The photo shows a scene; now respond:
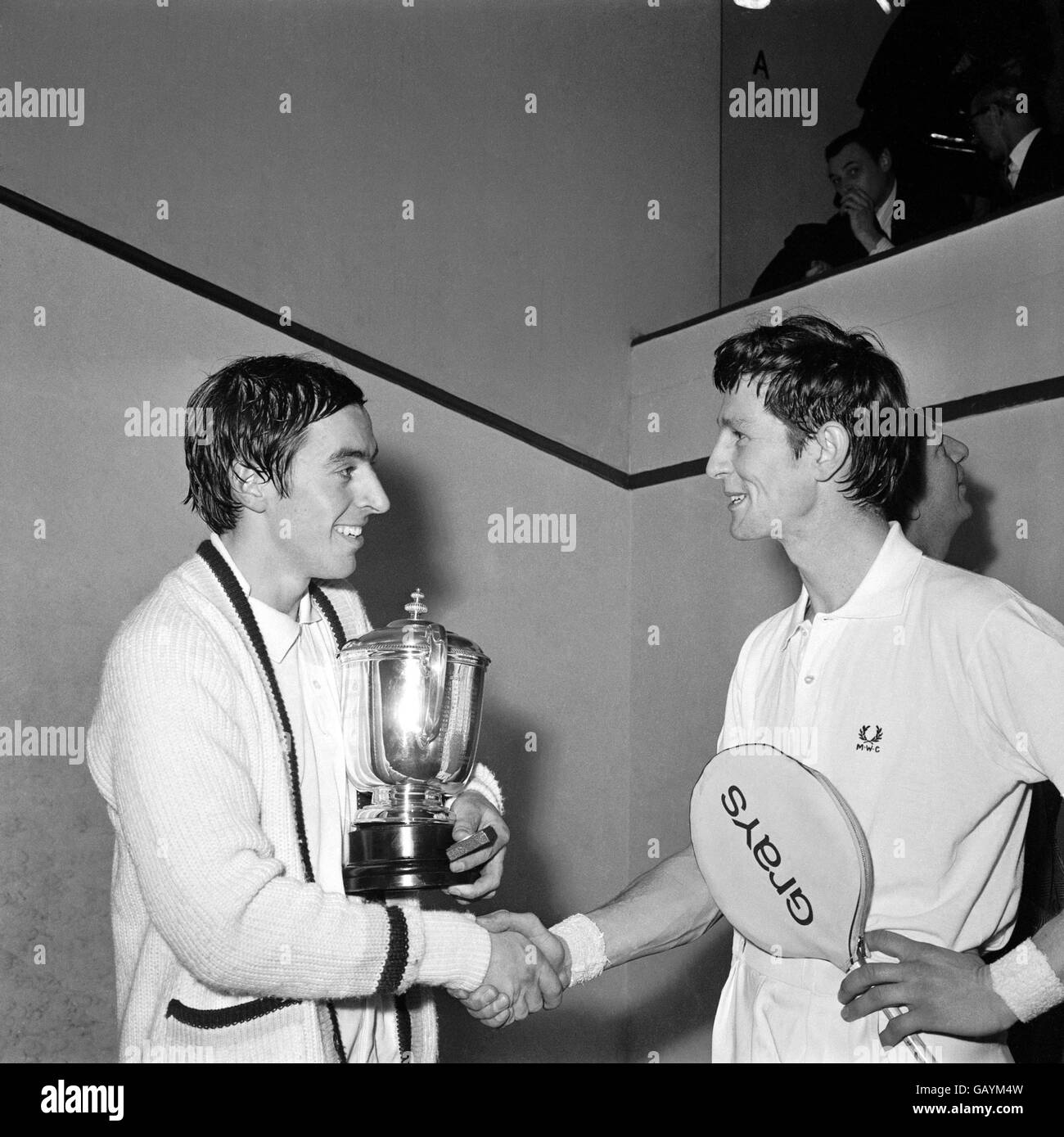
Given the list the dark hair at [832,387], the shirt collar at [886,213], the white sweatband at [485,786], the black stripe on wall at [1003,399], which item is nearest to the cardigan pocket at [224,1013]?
the white sweatband at [485,786]

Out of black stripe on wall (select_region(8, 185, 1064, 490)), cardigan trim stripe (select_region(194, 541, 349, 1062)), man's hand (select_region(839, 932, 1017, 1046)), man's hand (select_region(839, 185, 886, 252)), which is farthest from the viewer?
man's hand (select_region(839, 185, 886, 252))

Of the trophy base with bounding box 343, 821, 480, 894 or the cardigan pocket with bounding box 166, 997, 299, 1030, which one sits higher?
the trophy base with bounding box 343, 821, 480, 894

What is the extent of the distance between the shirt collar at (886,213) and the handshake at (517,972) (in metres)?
2.94

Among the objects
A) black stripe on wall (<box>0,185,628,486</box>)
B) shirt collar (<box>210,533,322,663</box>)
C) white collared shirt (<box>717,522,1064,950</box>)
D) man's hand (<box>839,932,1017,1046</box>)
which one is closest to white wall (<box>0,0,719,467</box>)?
black stripe on wall (<box>0,185,628,486</box>)

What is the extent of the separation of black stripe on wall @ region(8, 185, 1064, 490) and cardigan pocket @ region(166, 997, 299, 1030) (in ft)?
7.17

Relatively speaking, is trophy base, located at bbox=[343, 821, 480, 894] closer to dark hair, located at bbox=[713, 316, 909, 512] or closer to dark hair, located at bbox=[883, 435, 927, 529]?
dark hair, located at bbox=[713, 316, 909, 512]

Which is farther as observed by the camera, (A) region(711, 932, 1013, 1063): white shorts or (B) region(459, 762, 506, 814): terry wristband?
(B) region(459, 762, 506, 814): terry wristband

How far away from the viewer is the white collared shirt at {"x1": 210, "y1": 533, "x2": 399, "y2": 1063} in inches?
77.2

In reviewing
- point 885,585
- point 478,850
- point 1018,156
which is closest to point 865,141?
point 1018,156

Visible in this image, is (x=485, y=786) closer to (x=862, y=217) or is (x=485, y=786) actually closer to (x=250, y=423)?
(x=250, y=423)

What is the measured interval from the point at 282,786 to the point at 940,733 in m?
0.92

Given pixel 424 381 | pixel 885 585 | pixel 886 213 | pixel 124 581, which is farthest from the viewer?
pixel 886 213

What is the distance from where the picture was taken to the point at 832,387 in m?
2.14

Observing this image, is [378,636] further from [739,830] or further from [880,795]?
[880,795]
